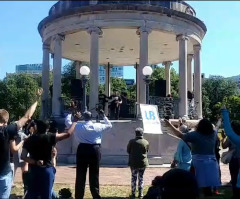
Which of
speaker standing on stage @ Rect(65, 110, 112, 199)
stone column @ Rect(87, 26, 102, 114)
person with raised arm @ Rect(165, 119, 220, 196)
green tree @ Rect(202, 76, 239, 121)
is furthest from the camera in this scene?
green tree @ Rect(202, 76, 239, 121)

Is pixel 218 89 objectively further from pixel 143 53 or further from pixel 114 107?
pixel 143 53

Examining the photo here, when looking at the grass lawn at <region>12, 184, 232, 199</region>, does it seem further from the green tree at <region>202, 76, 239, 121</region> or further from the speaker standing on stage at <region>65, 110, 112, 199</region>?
the green tree at <region>202, 76, 239, 121</region>

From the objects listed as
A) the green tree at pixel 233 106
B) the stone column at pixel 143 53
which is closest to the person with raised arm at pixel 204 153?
the stone column at pixel 143 53

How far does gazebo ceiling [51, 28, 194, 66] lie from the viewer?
23.6 m

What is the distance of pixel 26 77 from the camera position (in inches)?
2547

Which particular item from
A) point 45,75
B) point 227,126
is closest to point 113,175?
point 227,126

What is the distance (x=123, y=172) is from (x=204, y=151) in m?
7.99

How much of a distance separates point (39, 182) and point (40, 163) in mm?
300

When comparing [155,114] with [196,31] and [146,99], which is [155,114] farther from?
[196,31]

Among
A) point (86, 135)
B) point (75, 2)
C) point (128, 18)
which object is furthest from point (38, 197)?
point (75, 2)

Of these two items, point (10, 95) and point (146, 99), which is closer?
point (146, 99)

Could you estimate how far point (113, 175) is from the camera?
1443 centimetres

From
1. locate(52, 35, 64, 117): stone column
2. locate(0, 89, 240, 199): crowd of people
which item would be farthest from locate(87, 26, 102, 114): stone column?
locate(0, 89, 240, 199): crowd of people

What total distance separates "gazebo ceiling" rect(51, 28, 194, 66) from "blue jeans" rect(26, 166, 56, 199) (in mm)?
Answer: 16323
